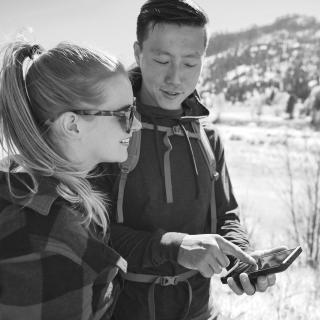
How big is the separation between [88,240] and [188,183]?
0.63m

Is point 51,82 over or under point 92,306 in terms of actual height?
over

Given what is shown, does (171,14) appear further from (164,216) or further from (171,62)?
(164,216)

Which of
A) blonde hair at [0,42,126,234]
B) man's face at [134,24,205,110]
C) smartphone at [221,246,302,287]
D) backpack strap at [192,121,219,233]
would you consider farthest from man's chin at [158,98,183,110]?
smartphone at [221,246,302,287]

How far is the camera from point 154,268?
5.24ft

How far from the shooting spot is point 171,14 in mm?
1712

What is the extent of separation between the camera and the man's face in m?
1.72

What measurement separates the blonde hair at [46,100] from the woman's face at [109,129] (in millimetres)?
39

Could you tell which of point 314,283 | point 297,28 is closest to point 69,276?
point 314,283

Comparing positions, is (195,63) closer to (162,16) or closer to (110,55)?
(162,16)

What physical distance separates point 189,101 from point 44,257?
1071 millimetres

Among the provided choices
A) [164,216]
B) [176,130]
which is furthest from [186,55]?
[164,216]

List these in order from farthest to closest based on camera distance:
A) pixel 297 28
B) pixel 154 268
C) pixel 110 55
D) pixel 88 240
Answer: pixel 297 28 → pixel 154 268 → pixel 110 55 → pixel 88 240

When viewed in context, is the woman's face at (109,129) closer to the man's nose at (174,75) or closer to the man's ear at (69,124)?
the man's ear at (69,124)

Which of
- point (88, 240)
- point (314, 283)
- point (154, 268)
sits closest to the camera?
point (88, 240)
